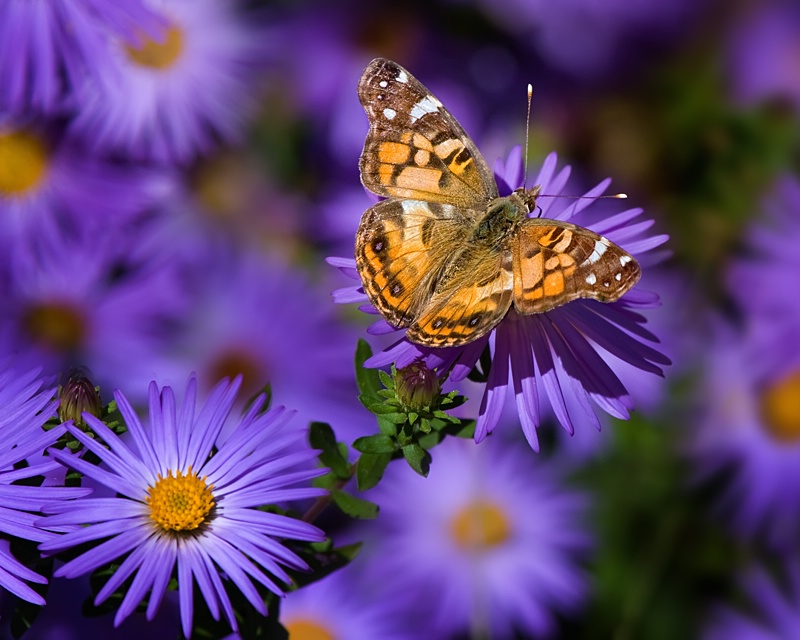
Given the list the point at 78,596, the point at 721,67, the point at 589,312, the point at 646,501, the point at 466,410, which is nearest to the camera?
the point at 78,596

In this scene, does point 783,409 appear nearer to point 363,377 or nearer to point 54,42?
point 363,377

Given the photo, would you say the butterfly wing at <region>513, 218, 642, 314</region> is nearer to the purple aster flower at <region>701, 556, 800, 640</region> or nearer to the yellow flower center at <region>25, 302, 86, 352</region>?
the yellow flower center at <region>25, 302, 86, 352</region>

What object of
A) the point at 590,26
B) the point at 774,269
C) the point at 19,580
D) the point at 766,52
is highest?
the point at 766,52

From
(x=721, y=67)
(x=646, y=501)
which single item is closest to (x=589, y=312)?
(x=646, y=501)

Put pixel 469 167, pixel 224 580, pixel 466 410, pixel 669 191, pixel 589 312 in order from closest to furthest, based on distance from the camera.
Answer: pixel 224 580 → pixel 589 312 → pixel 469 167 → pixel 466 410 → pixel 669 191

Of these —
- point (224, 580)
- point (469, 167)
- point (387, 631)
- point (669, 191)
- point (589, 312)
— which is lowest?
point (224, 580)

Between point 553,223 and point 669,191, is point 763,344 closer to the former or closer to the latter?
point 669,191

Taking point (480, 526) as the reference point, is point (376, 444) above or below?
below

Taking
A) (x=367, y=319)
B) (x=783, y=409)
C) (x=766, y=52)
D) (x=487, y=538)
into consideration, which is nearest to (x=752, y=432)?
(x=783, y=409)

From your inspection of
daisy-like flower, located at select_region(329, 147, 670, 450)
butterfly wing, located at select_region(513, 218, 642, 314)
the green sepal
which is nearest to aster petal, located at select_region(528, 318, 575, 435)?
daisy-like flower, located at select_region(329, 147, 670, 450)
